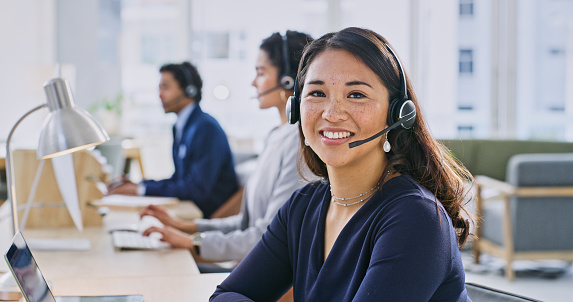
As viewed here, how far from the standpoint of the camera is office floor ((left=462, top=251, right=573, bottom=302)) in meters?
3.65

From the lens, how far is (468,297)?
1.25m

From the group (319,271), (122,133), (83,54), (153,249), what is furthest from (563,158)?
(83,54)

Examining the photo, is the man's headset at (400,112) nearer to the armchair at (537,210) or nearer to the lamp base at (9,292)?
the lamp base at (9,292)

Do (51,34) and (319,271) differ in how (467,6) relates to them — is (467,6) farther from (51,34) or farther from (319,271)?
(319,271)

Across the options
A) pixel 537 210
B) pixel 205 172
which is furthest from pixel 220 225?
pixel 537 210

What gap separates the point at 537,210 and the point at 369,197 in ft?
9.39

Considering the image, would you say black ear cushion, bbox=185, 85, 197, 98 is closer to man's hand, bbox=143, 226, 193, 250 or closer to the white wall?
man's hand, bbox=143, 226, 193, 250

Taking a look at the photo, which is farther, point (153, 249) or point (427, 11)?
point (427, 11)

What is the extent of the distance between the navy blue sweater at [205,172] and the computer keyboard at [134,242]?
0.88 m

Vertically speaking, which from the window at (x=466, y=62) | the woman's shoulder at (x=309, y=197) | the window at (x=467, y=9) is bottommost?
the woman's shoulder at (x=309, y=197)

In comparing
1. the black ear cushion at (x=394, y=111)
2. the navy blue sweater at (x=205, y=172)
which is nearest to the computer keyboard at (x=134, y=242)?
the navy blue sweater at (x=205, y=172)

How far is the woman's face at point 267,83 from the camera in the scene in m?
2.35

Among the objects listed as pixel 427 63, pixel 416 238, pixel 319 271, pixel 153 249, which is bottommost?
pixel 153 249

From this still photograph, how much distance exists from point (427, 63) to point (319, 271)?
5.85 meters
